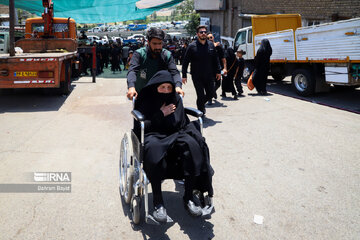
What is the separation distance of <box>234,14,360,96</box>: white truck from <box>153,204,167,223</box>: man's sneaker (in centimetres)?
700

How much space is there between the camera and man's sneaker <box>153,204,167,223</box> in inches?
115

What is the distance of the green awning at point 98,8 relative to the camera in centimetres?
1655

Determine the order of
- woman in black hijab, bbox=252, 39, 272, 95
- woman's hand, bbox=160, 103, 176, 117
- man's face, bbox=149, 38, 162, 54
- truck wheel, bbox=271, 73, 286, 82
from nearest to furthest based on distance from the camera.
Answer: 1. woman's hand, bbox=160, 103, 176, 117
2. man's face, bbox=149, 38, 162, 54
3. woman in black hijab, bbox=252, 39, 272, 95
4. truck wheel, bbox=271, 73, 286, 82

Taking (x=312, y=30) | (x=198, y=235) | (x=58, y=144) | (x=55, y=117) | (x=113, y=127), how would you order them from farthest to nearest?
1. (x=312, y=30)
2. (x=55, y=117)
3. (x=113, y=127)
4. (x=58, y=144)
5. (x=198, y=235)

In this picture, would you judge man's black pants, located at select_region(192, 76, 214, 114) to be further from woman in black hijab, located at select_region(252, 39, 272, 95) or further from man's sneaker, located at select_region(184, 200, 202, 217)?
man's sneaker, located at select_region(184, 200, 202, 217)

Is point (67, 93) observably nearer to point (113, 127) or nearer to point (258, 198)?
point (113, 127)

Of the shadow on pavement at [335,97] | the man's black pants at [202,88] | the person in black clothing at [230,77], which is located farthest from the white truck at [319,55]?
the man's black pants at [202,88]

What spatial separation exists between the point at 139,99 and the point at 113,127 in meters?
3.38

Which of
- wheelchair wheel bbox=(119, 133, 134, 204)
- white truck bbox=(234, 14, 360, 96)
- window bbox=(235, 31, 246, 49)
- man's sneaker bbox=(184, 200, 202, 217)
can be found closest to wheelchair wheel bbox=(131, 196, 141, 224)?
wheelchair wheel bbox=(119, 133, 134, 204)

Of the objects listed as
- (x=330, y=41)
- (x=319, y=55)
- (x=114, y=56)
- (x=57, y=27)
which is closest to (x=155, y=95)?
(x=330, y=41)

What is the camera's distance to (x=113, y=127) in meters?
6.67

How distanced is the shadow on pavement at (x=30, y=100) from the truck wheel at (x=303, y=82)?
694 centimetres

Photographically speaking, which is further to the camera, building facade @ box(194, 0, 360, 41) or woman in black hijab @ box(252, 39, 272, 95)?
building facade @ box(194, 0, 360, 41)

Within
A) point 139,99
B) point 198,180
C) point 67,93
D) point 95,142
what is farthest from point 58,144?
point 67,93
